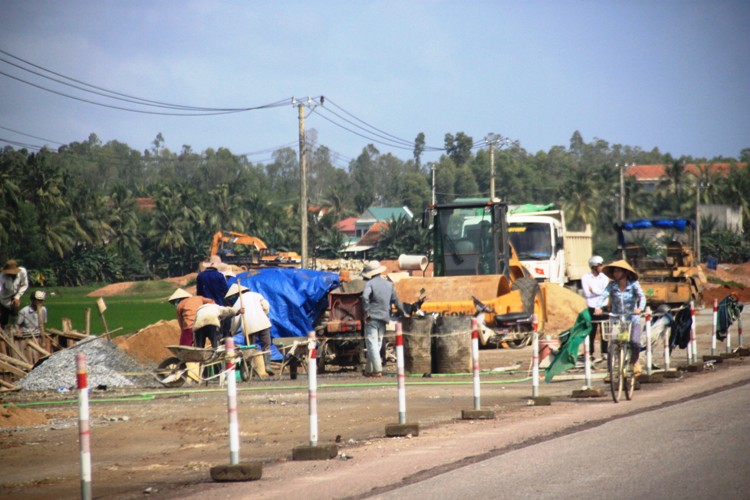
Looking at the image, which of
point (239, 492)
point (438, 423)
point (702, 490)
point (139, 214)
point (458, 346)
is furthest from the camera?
point (139, 214)

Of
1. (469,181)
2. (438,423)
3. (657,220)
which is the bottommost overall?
(438,423)

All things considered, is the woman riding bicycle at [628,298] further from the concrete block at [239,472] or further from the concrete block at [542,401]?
the concrete block at [239,472]

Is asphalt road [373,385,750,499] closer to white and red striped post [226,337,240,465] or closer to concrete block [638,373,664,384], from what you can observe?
white and red striped post [226,337,240,465]

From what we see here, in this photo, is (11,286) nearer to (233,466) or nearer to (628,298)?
(628,298)

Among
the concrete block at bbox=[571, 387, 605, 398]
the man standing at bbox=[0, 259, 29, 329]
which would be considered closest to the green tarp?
the concrete block at bbox=[571, 387, 605, 398]

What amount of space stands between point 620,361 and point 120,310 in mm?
42541

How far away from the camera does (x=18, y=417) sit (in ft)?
47.6

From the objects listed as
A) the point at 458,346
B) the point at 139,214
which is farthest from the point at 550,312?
the point at 139,214

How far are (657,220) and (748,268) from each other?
135ft

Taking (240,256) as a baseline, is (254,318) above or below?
below

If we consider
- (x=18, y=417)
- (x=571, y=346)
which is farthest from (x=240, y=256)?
(x=18, y=417)

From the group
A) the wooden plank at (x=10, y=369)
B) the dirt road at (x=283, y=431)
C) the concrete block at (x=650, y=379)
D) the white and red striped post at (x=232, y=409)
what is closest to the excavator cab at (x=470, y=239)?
the dirt road at (x=283, y=431)

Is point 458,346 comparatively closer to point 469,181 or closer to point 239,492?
point 239,492

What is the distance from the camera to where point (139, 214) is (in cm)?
10281
